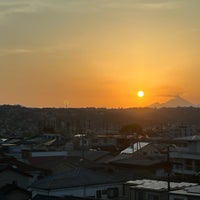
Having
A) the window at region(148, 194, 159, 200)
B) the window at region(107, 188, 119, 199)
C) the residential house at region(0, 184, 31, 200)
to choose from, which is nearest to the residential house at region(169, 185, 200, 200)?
the window at region(148, 194, 159, 200)

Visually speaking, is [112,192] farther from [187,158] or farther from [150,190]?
[187,158]

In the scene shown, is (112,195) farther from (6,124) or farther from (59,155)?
(6,124)

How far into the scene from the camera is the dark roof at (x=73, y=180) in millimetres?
25562

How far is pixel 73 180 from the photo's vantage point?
1030 inches

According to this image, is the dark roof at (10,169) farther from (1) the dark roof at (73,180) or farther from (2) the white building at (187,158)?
(2) the white building at (187,158)

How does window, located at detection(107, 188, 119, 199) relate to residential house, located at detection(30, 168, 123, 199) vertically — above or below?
below

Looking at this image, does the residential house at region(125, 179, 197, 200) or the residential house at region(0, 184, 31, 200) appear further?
the residential house at region(0, 184, 31, 200)

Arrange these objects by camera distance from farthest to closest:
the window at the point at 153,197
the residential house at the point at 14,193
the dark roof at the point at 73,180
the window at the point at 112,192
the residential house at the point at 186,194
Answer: the window at the point at 112,192, the residential house at the point at 14,193, the dark roof at the point at 73,180, the window at the point at 153,197, the residential house at the point at 186,194

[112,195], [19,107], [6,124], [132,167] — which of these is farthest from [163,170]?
[19,107]

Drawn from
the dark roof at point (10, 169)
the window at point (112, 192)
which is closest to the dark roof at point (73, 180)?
the window at point (112, 192)

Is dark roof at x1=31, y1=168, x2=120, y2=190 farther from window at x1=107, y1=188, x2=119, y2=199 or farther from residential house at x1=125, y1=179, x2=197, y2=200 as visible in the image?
residential house at x1=125, y1=179, x2=197, y2=200

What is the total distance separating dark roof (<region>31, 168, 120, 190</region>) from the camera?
1006 inches

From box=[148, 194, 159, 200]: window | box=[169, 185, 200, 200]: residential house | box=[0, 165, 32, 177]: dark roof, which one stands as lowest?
box=[148, 194, 159, 200]: window

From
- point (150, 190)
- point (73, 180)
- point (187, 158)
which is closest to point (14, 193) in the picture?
point (73, 180)
